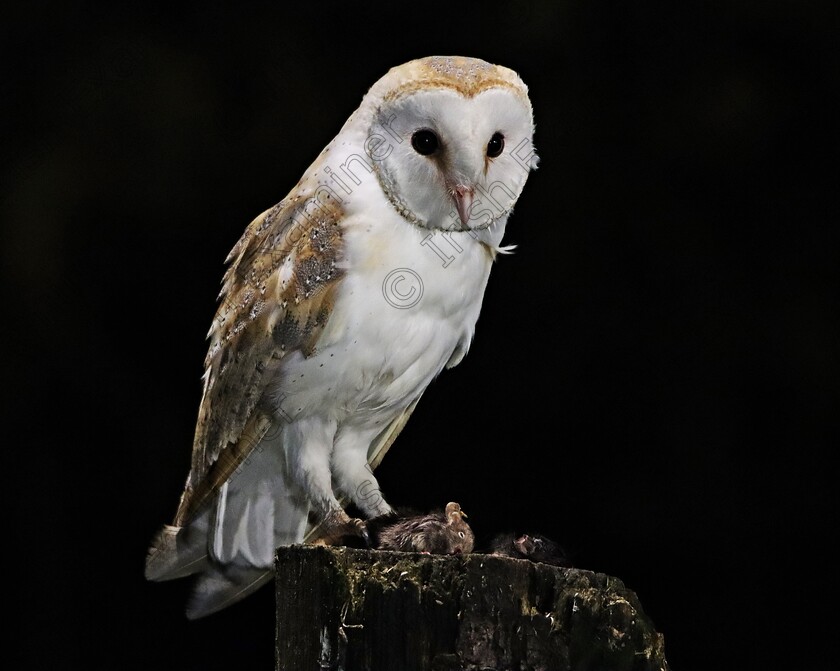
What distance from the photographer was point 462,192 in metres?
1.94

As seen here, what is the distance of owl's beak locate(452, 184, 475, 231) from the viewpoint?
6.35 ft

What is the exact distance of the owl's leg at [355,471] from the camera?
2246mm

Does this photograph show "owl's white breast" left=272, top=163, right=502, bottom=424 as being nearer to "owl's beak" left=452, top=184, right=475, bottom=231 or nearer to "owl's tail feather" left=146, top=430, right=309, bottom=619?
"owl's beak" left=452, top=184, right=475, bottom=231

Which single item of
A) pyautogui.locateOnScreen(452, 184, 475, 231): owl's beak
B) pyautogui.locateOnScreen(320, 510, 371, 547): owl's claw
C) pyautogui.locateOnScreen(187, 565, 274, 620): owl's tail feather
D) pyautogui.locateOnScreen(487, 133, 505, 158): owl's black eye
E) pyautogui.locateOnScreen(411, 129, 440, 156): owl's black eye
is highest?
pyautogui.locateOnScreen(487, 133, 505, 158): owl's black eye

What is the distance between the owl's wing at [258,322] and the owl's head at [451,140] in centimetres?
14

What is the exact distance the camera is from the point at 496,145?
2012 millimetres

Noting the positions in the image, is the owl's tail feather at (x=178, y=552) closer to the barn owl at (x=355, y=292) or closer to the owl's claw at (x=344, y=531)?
the barn owl at (x=355, y=292)

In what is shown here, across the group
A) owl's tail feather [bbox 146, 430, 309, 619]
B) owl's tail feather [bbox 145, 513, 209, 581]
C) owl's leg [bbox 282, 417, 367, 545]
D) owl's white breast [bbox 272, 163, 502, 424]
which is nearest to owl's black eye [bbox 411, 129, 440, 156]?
owl's white breast [bbox 272, 163, 502, 424]

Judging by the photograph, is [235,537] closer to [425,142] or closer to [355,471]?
[355,471]

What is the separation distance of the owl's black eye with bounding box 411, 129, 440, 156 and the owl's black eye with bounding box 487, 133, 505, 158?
0.31 ft

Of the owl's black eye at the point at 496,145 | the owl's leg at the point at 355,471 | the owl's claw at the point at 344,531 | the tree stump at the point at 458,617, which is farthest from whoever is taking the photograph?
the owl's leg at the point at 355,471

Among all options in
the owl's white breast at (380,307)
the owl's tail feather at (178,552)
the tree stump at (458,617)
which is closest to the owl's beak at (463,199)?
the owl's white breast at (380,307)

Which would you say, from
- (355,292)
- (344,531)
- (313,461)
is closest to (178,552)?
(313,461)

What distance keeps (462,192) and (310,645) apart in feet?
2.51
